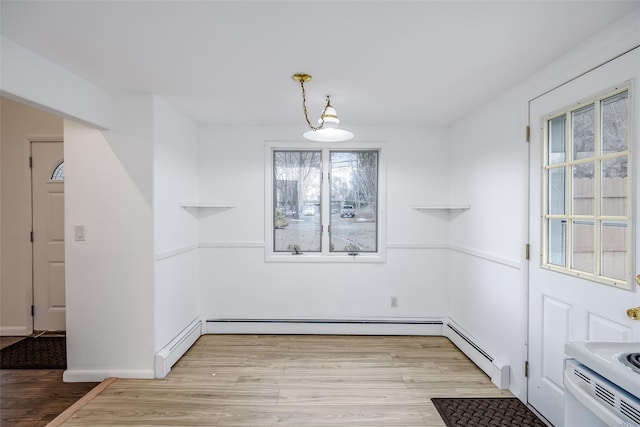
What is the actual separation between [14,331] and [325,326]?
3410 millimetres

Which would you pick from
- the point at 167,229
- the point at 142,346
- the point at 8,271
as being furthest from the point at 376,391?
the point at 8,271

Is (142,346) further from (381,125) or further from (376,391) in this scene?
(381,125)

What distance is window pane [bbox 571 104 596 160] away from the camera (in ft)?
6.21

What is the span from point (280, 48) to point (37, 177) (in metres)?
3.41

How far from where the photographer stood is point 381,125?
3.72 m

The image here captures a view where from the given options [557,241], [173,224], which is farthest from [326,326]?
[557,241]

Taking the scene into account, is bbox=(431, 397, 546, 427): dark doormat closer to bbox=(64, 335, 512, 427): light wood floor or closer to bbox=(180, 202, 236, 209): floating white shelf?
bbox=(64, 335, 512, 427): light wood floor

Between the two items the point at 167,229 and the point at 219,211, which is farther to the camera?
the point at 219,211

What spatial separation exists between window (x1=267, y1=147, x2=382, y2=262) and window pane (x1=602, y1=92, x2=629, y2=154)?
7.30 feet

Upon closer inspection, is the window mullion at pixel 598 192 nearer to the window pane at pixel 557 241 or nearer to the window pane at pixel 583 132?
the window pane at pixel 583 132

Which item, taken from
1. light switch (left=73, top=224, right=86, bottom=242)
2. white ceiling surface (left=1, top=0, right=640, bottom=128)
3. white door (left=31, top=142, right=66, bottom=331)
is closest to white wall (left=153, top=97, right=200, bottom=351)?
white ceiling surface (left=1, top=0, right=640, bottom=128)

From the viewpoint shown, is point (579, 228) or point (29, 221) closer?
point (579, 228)

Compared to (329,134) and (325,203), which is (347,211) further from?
(329,134)

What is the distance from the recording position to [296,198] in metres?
3.88
